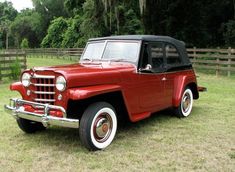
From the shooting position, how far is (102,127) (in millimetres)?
5613

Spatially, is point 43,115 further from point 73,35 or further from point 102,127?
point 73,35

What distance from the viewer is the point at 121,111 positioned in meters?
6.32

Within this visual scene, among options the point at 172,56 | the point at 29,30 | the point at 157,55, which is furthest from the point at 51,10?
the point at 157,55

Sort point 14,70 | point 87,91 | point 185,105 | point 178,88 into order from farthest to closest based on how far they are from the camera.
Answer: point 14,70
point 185,105
point 178,88
point 87,91

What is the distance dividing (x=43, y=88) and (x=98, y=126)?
1.02m

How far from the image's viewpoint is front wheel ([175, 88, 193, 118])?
770cm

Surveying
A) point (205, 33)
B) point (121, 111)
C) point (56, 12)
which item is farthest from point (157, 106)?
point (56, 12)

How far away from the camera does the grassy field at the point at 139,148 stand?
192 inches

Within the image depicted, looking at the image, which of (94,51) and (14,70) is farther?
(14,70)

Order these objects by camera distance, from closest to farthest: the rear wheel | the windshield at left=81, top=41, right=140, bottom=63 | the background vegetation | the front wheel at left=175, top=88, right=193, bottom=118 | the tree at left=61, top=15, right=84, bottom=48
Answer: the rear wheel < the windshield at left=81, top=41, right=140, bottom=63 < the front wheel at left=175, top=88, right=193, bottom=118 < the background vegetation < the tree at left=61, top=15, right=84, bottom=48

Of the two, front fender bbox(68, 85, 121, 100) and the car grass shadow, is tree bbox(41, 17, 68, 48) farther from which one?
front fender bbox(68, 85, 121, 100)

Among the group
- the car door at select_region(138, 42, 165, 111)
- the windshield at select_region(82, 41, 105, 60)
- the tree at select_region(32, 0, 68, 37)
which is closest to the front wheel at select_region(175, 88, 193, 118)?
the car door at select_region(138, 42, 165, 111)

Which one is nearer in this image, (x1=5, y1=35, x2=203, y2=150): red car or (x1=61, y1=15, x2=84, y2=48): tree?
(x1=5, y1=35, x2=203, y2=150): red car

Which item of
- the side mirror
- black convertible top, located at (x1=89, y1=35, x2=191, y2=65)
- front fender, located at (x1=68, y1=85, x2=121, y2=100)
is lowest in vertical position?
front fender, located at (x1=68, y1=85, x2=121, y2=100)
